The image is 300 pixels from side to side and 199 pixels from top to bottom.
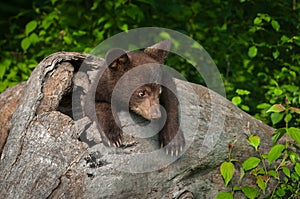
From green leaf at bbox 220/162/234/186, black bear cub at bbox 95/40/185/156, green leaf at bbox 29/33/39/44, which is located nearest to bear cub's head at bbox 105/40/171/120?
black bear cub at bbox 95/40/185/156

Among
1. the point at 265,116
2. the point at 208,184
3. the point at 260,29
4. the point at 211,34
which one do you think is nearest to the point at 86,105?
the point at 208,184

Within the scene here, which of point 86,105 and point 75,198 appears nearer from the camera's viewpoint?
point 75,198

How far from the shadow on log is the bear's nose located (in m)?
0.13

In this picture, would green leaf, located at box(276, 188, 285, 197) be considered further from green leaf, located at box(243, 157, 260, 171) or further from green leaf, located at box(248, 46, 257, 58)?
green leaf, located at box(248, 46, 257, 58)

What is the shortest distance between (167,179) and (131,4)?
3.07 meters

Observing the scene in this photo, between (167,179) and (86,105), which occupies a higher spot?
(86,105)

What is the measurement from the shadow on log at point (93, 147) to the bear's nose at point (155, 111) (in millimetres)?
133

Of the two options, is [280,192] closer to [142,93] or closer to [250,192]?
[250,192]

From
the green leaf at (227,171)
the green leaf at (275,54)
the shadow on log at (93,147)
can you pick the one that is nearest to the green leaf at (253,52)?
the green leaf at (275,54)

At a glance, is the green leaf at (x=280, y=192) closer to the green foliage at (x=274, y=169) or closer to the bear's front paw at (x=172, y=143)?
the green foliage at (x=274, y=169)

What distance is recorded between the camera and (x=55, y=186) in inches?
145

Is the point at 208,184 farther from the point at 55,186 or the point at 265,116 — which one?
the point at 265,116

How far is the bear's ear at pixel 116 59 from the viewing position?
3.91 meters

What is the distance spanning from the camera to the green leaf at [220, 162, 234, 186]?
12.4ft
